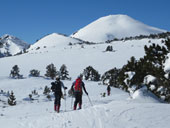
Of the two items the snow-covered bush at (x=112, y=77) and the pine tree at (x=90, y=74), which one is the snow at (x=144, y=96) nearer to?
the snow-covered bush at (x=112, y=77)

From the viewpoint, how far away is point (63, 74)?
212 ft

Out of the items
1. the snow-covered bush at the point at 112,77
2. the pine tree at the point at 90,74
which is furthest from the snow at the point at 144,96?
the pine tree at the point at 90,74

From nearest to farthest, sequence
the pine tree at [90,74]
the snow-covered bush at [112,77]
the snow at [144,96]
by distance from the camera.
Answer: the snow at [144,96]
the snow-covered bush at [112,77]
the pine tree at [90,74]

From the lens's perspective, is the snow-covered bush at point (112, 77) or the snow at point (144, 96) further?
the snow-covered bush at point (112, 77)

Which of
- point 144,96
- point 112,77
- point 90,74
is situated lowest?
point 144,96

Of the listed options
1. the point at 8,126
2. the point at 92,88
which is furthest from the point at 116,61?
the point at 8,126

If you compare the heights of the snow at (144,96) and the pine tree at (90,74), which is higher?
the pine tree at (90,74)

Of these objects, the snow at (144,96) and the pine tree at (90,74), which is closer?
the snow at (144,96)

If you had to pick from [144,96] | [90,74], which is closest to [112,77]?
[90,74]

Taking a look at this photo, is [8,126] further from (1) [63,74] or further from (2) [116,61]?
(2) [116,61]

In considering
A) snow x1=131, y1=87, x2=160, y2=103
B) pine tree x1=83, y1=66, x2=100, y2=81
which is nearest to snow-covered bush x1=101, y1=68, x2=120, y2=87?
pine tree x1=83, y1=66, x2=100, y2=81

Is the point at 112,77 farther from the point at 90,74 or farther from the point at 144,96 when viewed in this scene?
the point at 144,96

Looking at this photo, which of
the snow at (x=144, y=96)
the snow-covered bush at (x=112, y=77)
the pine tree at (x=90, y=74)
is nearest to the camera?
the snow at (x=144, y=96)

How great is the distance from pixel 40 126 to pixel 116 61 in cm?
7467
